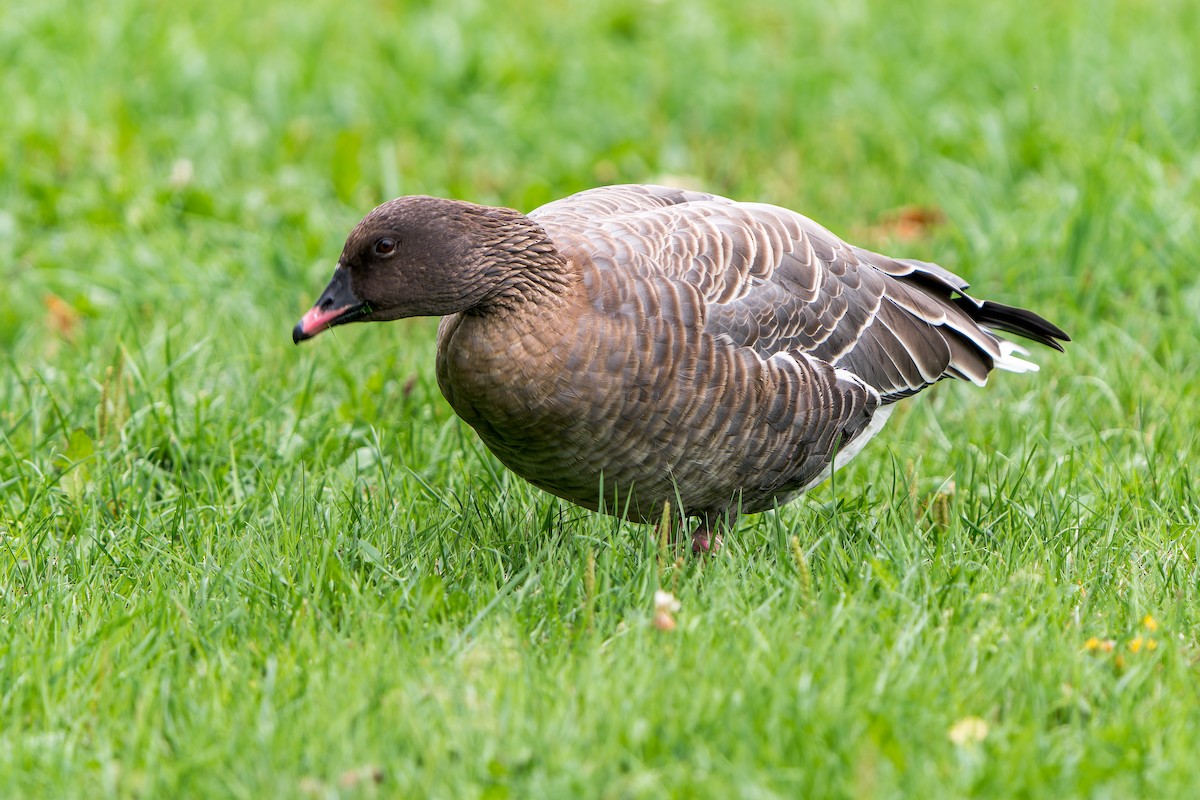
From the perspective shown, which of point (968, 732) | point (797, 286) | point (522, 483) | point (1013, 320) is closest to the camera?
point (968, 732)

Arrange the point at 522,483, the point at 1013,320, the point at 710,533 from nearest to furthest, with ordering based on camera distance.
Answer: the point at 710,533
the point at 522,483
the point at 1013,320

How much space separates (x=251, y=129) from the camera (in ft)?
27.4

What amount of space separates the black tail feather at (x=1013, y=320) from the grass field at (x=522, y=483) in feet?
1.30

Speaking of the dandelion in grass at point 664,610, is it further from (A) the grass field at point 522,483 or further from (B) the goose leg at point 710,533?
(B) the goose leg at point 710,533

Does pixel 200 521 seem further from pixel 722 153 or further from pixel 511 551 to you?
pixel 722 153

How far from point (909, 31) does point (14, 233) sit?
18.9 feet

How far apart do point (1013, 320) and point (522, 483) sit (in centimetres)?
202

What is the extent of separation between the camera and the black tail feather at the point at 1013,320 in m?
5.41

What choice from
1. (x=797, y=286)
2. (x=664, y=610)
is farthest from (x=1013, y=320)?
(x=664, y=610)

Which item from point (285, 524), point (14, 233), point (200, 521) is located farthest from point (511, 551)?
point (14, 233)

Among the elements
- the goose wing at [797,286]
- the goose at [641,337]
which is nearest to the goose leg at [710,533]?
the goose at [641,337]

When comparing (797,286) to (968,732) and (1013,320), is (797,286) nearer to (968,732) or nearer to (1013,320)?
(1013,320)

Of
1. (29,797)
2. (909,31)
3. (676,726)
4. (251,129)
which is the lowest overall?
(29,797)

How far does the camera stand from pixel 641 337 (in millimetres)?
4371
